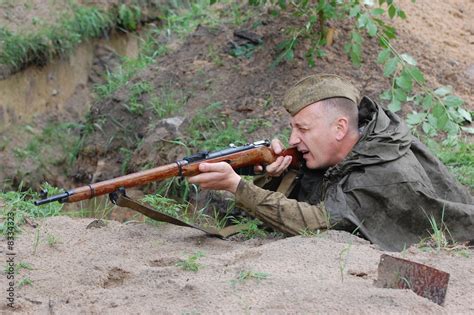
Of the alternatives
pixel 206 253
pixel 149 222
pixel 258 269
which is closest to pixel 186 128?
pixel 149 222

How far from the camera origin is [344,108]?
538cm

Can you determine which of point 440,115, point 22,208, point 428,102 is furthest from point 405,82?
point 22,208

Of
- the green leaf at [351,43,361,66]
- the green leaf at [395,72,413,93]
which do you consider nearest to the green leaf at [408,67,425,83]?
the green leaf at [395,72,413,93]

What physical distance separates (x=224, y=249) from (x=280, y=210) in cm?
36

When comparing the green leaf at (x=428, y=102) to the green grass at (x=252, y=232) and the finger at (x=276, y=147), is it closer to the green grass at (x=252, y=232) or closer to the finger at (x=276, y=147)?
the finger at (x=276, y=147)

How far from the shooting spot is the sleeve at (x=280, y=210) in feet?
16.6

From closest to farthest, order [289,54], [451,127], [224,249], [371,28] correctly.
→ 1. [224,249]
2. [371,28]
3. [451,127]
4. [289,54]

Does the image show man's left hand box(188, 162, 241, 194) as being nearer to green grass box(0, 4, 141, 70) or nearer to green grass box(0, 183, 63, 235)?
green grass box(0, 183, 63, 235)

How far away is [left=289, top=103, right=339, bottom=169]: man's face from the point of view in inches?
210

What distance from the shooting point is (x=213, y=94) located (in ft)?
26.0

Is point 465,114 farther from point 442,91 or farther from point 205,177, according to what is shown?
point 205,177

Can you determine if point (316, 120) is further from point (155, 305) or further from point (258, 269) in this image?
point (155, 305)

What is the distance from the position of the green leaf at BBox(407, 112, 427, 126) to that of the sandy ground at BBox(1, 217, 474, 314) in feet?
7.12

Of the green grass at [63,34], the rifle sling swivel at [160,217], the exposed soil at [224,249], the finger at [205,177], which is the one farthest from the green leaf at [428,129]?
the green grass at [63,34]
